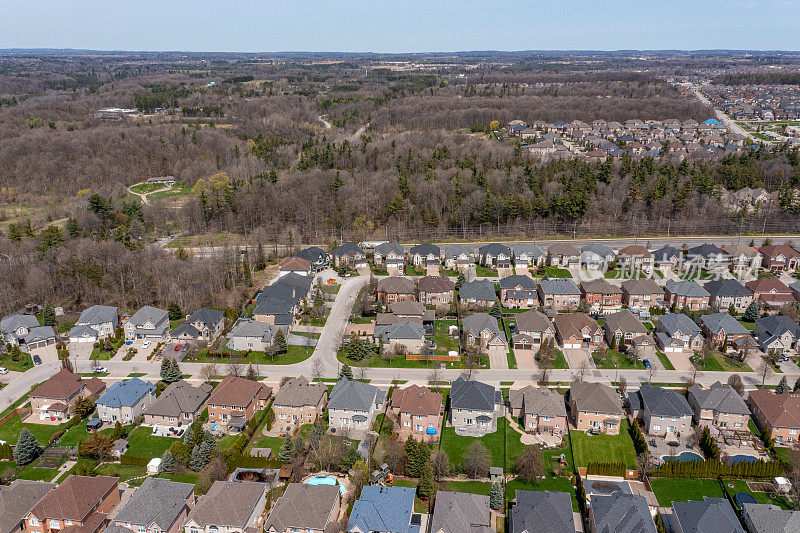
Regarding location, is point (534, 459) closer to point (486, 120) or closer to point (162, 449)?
point (162, 449)

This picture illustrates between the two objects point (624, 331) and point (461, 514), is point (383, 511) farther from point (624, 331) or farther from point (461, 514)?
point (624, 331)

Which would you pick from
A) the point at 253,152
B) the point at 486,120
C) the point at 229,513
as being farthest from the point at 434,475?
the point at 486,120

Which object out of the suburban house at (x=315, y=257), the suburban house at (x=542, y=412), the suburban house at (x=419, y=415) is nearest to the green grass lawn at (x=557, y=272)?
the suburban house at (x=315, y=257)

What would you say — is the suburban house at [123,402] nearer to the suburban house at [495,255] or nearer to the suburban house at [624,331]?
the suburban house at [624,331]

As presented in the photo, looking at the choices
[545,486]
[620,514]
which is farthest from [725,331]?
[620,514]

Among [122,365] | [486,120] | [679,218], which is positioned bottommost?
[122,365]
